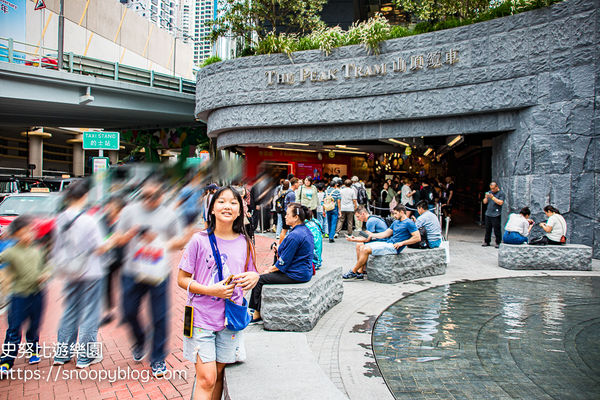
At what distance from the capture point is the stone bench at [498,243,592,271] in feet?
29.2

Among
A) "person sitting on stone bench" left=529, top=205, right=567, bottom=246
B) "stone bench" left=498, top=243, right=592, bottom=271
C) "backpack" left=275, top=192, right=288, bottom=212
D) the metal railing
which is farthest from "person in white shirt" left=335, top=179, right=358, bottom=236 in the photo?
the metal railing

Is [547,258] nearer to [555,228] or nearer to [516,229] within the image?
[555,228]

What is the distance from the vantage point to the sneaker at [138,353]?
4.20 m

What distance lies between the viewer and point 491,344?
15.0 ft

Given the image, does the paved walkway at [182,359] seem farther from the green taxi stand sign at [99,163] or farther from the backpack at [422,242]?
the green taxi stand sign at [99,163]

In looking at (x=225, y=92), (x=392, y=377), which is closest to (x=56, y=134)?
(x=225, y=92)

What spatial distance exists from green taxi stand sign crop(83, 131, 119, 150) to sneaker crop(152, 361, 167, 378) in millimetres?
6626

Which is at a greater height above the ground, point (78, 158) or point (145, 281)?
point (78, 158)

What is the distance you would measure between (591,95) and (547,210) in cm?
372

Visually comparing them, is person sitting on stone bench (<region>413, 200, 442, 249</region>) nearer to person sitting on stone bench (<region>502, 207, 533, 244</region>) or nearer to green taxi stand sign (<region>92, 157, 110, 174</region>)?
person sitting on stone bench (<region>502, 207, 533, 244</region>)

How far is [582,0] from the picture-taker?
10695mm

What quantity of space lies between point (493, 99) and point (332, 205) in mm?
5697

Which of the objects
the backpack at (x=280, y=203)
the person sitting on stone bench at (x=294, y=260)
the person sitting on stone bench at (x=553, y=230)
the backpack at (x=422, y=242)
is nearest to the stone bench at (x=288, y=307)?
the person sitting on stone bench at (x=294, y=260)

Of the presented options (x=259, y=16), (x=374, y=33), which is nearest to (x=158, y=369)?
(x=374, y=33)
